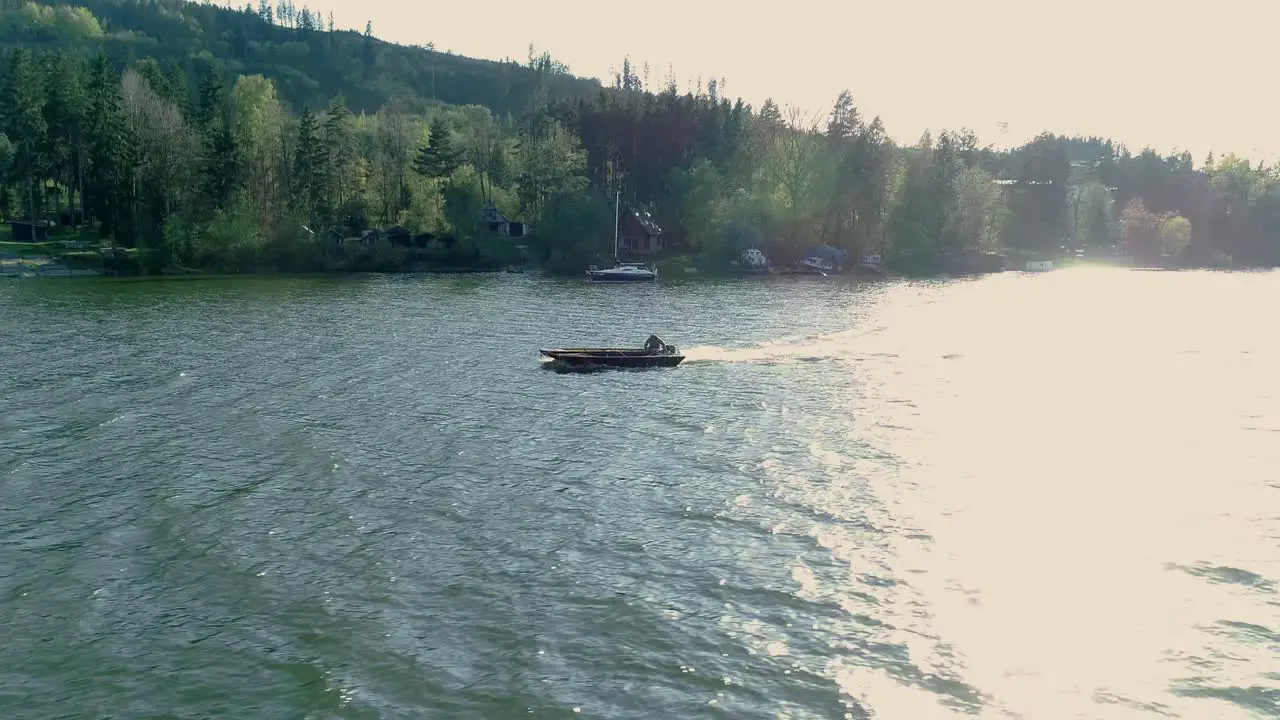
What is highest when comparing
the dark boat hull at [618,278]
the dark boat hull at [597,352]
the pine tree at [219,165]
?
the pine tree at [219,165]

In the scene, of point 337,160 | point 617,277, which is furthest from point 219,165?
point 617,277

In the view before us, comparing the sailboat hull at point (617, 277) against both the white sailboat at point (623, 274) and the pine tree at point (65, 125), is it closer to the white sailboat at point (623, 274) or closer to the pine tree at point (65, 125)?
the white sailboat at point (623, 274)

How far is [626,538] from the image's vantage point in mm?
29875

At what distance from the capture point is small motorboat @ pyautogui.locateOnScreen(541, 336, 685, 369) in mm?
60844

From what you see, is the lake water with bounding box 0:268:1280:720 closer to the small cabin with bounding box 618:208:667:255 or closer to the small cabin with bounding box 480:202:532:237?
the small cabin with bounding box 618:208:667:255

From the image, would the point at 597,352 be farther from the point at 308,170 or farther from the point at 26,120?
the point at 26,120

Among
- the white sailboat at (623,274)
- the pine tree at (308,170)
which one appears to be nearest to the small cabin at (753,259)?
the white sailboat at (623,274)

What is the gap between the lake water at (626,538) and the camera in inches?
836

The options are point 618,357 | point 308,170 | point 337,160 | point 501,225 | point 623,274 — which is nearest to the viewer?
point 618,357

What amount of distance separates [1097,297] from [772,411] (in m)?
95.3

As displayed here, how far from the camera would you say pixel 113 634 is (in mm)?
22938

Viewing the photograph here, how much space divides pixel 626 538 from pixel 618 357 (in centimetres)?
3243

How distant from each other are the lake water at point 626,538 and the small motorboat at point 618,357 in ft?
7.45

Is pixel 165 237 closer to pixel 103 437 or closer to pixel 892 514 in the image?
pixel 103 437
